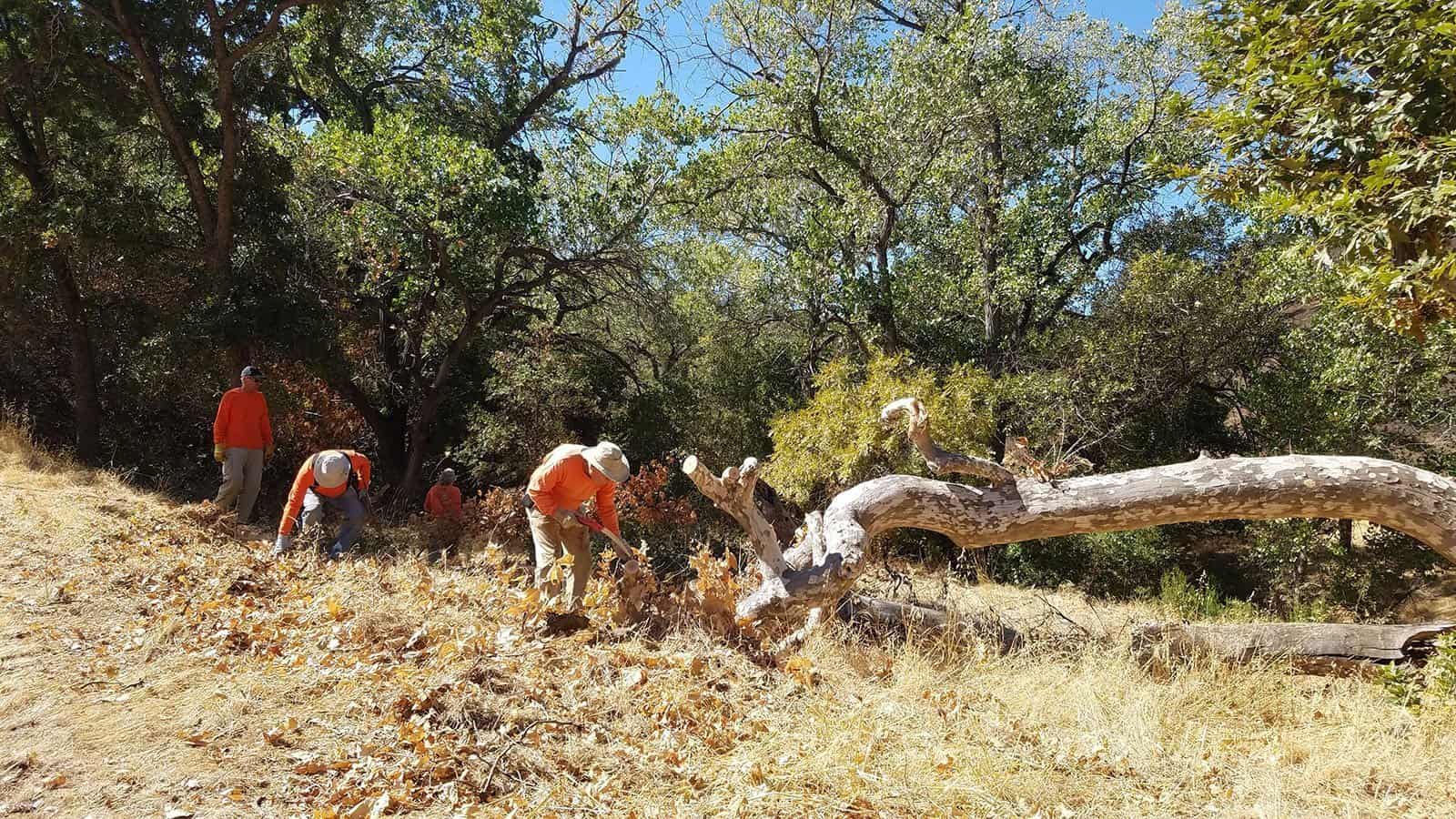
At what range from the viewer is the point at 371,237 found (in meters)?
9.45

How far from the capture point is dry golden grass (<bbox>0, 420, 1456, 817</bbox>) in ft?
10.2

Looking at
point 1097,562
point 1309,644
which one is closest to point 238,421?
point 1309,644

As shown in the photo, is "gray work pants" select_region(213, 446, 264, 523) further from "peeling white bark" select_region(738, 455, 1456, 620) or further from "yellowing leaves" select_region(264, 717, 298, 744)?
"peeling white bark" select_region(738, 455, 1456, 620)

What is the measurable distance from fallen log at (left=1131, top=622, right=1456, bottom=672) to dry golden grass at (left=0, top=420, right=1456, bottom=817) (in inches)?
9.2

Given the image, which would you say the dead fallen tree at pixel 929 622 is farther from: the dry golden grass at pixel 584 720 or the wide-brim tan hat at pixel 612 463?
the wide-brim tan hat at pixel 612 463

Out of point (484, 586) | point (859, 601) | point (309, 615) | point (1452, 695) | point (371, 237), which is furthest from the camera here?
point (371, 237)

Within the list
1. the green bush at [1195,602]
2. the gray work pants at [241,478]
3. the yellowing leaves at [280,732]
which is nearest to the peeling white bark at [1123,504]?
the yellowing leaves at [280,732]

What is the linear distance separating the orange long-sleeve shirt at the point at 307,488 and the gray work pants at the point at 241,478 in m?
1.61

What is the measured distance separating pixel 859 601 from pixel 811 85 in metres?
8.21

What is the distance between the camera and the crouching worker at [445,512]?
30.6ft

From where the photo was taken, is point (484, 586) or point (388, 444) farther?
point (388, 444)

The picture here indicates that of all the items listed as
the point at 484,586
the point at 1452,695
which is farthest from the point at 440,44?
the point at 1452,695

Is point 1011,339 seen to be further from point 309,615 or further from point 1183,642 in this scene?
point 309,615

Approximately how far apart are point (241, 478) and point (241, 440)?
1.31 ft
